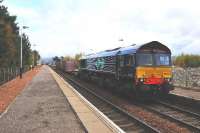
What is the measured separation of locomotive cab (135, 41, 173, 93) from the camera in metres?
20.2

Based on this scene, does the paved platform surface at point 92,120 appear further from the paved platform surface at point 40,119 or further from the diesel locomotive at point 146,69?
the diesel locomotive at point 146,69

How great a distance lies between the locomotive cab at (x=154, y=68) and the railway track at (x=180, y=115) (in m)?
0.98

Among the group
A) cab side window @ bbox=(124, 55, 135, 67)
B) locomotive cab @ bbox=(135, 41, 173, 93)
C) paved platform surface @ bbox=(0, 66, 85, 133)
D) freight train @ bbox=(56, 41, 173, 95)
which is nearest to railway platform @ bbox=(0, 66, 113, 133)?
paved platform surface @ bbox=(0, 66, 85, 133)

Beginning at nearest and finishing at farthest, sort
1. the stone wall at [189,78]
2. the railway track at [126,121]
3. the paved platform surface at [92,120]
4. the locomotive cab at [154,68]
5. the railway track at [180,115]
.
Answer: the paved platform surface at [92,120] → the railway track at [126,121] → the railway track at [180,115] → the locomotive cab at [154,68] → the stone wall at [189,78]

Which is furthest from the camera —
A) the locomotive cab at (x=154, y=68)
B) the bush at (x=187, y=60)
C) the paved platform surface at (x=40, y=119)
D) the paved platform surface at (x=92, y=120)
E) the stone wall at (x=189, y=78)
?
the bush at (x=187, y=60)

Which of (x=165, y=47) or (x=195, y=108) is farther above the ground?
(x=165, y=47)

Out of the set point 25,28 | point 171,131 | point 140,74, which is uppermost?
point 25,28

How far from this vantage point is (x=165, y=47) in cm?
2150

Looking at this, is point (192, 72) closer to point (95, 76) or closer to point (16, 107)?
point (95, 76)

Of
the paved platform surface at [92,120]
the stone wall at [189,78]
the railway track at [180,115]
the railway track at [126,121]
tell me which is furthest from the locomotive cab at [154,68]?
the stone wall at [189,78]

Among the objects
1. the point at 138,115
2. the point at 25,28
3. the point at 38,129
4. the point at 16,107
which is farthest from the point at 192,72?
the point at 25,28

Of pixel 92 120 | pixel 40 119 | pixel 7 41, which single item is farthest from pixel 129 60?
pixel 7 41

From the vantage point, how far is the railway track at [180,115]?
534 inches

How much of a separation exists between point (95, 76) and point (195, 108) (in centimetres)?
1760
